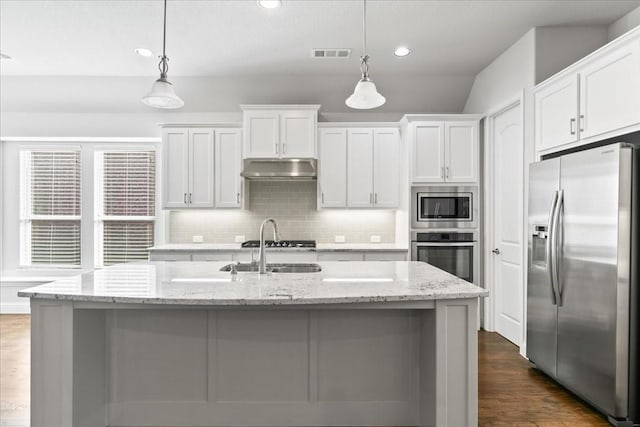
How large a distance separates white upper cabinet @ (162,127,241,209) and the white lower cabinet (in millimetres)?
1024

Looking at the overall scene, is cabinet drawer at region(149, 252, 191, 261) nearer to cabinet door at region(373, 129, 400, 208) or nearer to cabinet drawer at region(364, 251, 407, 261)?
cabinet drawer at region(364, 251, 407, 261)

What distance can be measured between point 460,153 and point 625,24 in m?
1.74

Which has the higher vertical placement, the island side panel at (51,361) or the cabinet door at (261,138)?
the cabinet door at (261,138)

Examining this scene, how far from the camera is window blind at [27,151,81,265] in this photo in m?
5.48

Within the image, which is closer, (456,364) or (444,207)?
(456,364)

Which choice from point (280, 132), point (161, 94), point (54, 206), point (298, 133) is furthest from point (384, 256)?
point (54, 206)

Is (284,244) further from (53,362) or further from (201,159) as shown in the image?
→ (53,362)

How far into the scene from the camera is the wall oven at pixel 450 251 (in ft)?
14.9

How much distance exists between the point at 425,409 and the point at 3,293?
5.49 metres

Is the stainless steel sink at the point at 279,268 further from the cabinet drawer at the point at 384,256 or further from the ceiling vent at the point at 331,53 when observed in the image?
the ceiling vent at the point at 331,53

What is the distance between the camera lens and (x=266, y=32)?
12.2ft

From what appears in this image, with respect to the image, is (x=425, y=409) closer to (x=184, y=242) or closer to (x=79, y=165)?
(x=184, y=242)

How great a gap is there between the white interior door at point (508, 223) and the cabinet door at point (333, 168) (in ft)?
5.39

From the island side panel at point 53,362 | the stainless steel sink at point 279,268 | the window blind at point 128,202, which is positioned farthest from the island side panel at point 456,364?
the window blind at point 128,202
